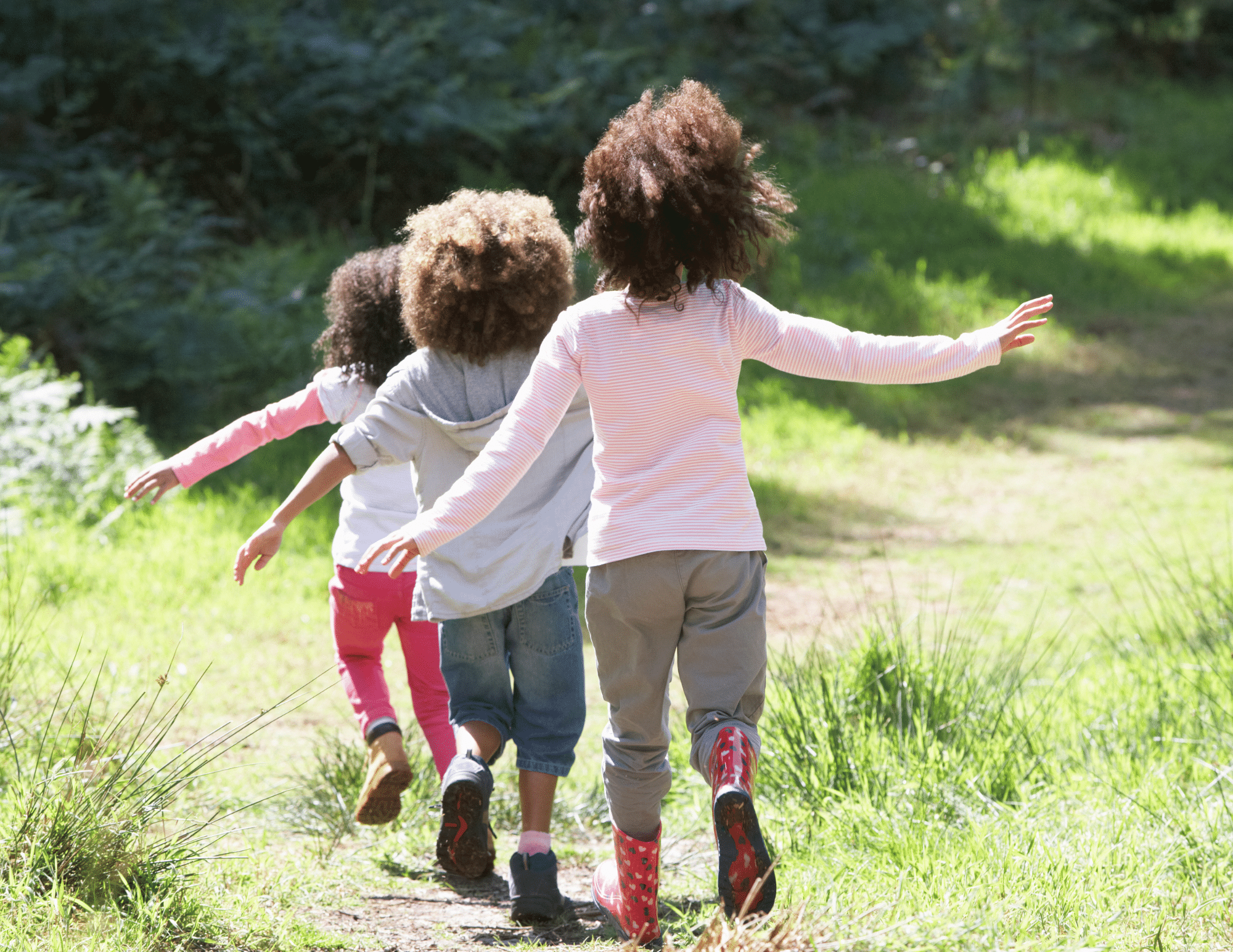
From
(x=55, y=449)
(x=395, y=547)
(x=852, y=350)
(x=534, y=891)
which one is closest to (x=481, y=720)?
(x=534, y=891)

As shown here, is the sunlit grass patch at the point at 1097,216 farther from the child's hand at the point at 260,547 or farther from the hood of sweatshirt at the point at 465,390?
the child's hand at the point at 260,547

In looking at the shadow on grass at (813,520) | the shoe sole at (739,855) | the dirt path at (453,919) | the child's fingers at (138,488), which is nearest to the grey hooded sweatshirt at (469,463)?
the child's fingers at (138,488)

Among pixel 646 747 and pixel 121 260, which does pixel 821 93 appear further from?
pixel 646 747

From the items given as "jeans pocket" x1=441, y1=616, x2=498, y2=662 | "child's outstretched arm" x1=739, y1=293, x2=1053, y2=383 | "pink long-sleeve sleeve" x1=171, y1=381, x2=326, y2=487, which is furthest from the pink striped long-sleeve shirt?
"pink long-sleeve sleeve" x1=171, y1=381, x2=326, y2=487

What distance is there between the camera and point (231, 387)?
7535 mm

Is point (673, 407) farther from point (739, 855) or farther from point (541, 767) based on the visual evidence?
point (541, 767)

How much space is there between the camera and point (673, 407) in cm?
257

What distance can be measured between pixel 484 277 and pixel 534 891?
1461 millimetres

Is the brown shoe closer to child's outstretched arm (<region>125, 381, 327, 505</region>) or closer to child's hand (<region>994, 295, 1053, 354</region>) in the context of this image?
child's outstretched arm (<region>125, 381, 327, 505</region>)

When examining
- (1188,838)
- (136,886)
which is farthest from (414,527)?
(1188,838)

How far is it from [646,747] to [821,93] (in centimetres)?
1231

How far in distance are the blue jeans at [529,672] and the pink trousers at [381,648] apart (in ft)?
1.16

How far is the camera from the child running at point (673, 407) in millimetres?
2506

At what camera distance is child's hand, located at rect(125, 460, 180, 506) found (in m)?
2.98
